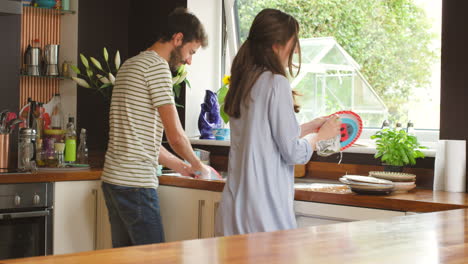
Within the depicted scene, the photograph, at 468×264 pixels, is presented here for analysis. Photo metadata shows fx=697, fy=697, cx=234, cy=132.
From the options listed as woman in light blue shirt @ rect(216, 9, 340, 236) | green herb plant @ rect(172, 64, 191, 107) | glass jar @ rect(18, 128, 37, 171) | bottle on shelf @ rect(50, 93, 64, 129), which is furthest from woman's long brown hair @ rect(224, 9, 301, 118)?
bottle on shelf @ rect(50, 93, 64, 129)

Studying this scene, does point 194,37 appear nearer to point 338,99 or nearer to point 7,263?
point 338,99

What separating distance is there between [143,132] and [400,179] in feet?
3.63

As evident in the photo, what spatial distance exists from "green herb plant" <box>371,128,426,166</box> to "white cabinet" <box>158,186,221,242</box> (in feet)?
2.64

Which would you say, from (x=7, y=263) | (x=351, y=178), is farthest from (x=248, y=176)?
(x=7, y=263)

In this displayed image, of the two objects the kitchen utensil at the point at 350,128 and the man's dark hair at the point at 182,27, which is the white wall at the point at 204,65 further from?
the kitchen utensil at the point at 350,128

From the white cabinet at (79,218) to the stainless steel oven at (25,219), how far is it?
0.15 ft

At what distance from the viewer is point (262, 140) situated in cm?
228

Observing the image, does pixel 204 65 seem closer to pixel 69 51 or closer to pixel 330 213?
pixel 69 51

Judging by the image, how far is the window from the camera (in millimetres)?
3566

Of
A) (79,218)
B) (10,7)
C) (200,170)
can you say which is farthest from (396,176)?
(10,7)

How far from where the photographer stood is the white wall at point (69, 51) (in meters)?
4.58

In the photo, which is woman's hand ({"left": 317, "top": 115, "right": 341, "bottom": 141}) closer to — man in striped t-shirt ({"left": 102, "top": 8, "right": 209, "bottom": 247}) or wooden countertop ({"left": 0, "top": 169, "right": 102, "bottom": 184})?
man in striped t-shirt ({"left": 102, "top": 8, "right": 209, "bottom": 247})

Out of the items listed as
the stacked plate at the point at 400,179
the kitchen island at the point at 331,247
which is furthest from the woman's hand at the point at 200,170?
the kitchen island at the point at 331,247

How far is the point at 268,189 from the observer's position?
2.29 meters
